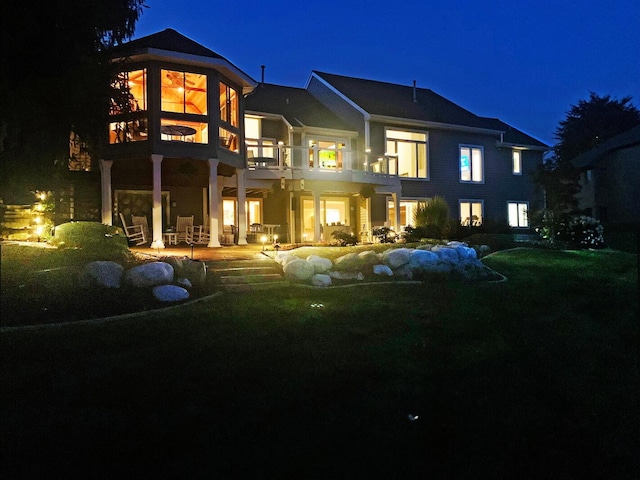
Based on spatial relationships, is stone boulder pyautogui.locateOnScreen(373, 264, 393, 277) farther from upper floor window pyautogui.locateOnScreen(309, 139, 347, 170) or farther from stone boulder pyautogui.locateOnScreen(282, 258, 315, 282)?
upper floor window pyautogui.locateOnScreen(309, 139, 347, 170)

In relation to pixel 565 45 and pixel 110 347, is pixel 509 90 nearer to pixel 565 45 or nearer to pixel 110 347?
pixel 565 45

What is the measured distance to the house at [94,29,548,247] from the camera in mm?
13852

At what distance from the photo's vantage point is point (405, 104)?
22.3 m

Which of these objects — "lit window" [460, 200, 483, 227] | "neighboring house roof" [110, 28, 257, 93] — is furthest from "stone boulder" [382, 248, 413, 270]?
"lit window" [460, 200, 483, 227]

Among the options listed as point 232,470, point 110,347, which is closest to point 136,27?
point 110,347

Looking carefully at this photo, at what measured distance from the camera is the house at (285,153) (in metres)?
13.9

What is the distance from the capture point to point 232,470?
10.1ft

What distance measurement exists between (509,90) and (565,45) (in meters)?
18.9

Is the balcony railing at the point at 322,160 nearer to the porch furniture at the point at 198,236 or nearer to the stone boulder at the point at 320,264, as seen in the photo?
the porch furniture at the point at 198,236

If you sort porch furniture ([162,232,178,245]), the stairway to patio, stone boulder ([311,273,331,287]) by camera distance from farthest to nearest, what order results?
porch furniture ([162,232,178,245]), stone boulder ([311,273,331,287]), the stairway to patio

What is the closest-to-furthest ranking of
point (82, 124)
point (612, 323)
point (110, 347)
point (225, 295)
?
point (110, 347), point (612, 323), point (225, 295), point (82, 124)

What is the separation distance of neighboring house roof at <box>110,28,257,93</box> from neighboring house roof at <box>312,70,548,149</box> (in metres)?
7.12

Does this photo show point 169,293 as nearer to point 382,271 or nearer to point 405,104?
point 382,271

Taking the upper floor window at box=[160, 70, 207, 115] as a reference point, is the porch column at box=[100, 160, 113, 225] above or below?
below
